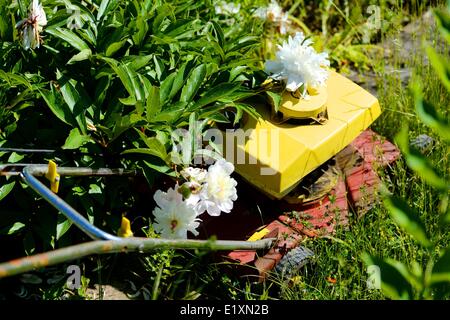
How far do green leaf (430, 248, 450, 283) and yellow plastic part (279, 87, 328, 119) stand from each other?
1181 millimetres

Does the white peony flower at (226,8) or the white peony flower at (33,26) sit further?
the white peony flower at (226,8)

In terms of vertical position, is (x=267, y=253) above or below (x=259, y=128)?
below

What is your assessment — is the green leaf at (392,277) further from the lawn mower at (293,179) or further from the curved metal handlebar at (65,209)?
the lawn mower at (293,179)

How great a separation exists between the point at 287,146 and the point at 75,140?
654 mm

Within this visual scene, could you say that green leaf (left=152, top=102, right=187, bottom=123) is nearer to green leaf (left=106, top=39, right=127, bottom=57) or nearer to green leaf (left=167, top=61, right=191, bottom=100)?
green leaf (left=167, top=61, right=191, bottom=100)

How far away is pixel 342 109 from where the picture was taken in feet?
8.57

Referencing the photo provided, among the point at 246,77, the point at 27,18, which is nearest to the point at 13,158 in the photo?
the point at 27,18

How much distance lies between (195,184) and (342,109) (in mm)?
614

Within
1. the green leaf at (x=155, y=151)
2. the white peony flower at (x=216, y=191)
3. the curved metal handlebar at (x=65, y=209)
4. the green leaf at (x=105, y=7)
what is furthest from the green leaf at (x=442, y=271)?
the green leaf at (x=105, y=7)

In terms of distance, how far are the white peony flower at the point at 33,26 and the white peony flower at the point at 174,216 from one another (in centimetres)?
60

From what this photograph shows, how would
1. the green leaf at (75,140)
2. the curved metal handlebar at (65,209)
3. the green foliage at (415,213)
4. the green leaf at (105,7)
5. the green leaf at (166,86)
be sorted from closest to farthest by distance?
the green foliage at (415,213) < the curved metal handlebar at (65,209) < the green leaf at (75,140) < the green leaf at (166,86) < the green leaf at (105,7)

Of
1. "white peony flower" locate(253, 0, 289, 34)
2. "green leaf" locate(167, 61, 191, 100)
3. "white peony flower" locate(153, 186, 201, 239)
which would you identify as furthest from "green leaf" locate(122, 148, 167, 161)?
"white peony flower" locate(253, 0, 289, 34)

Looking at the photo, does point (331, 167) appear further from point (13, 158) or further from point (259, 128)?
point (13, 158)

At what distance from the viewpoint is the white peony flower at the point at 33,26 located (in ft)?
7.70
